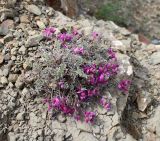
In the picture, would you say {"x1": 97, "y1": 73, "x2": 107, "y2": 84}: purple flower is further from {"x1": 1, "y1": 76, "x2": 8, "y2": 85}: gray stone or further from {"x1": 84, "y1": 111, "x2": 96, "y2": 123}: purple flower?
{"x1": 1, "y1": 76, "x2": 8, "y2": 85}: gray stone

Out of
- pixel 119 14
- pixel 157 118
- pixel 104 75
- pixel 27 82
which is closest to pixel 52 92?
pixel 27 82

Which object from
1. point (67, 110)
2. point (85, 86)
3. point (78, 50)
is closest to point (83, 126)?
point (67, 110)

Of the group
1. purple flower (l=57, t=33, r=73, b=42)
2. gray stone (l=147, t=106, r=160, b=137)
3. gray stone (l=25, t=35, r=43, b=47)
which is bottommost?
gray stone (l=147, t=106, r=160, b=137)

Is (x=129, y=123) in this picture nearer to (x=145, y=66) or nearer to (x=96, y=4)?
(x=145, y=66)

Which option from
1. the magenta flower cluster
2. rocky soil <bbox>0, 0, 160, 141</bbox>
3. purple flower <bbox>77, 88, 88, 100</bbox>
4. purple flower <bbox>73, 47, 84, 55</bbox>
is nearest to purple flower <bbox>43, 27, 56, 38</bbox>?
the magenta flower cluster

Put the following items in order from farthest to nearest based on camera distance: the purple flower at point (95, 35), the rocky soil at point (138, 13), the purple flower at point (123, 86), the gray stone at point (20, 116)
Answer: the rocky soil at point (138, 13)
the purple flower at point (95, 35)
the purple flower at point (123, 86)
the gray stone at point (20, 116)

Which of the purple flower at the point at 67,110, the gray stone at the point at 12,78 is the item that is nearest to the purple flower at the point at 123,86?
the purple flower at the point at 67,110

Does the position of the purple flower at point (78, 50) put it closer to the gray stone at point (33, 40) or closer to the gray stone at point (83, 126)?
the gray stone at point (33, 40)
